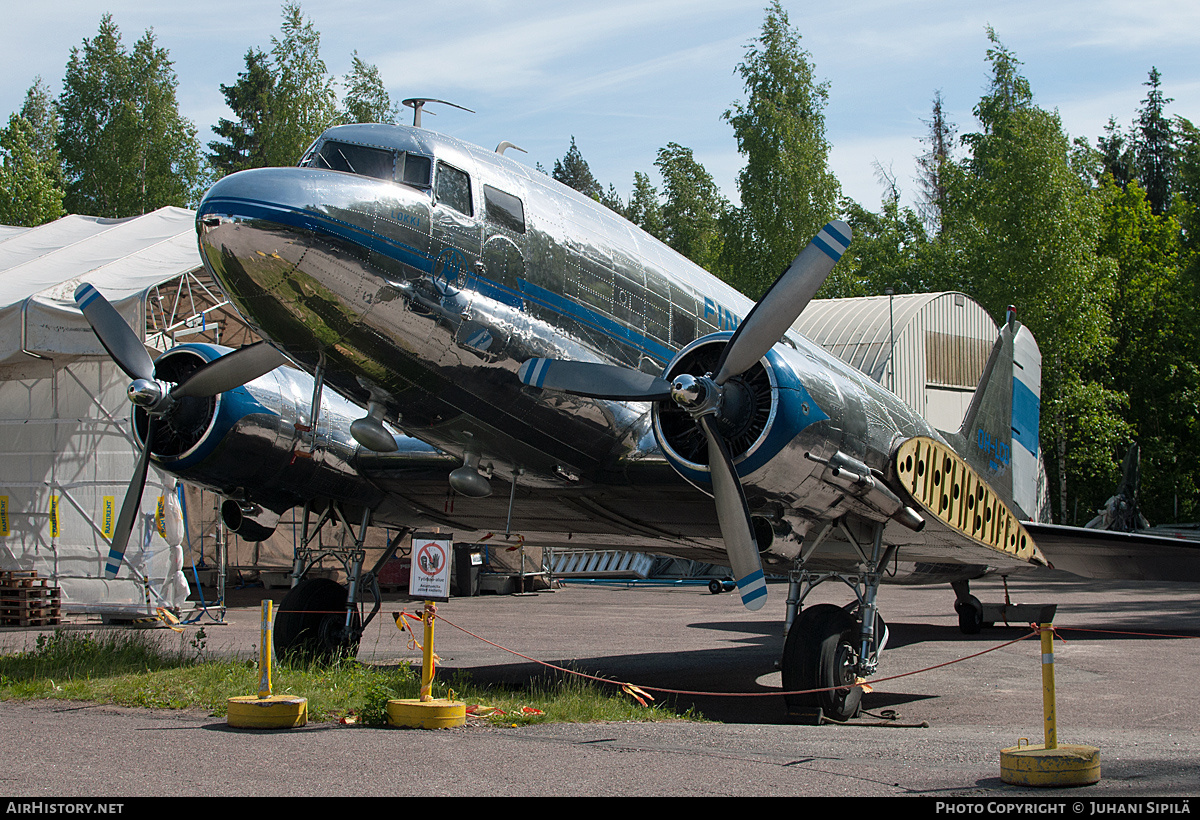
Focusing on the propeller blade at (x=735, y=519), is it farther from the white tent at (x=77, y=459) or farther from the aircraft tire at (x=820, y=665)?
the white tent at (x=77, y=459)

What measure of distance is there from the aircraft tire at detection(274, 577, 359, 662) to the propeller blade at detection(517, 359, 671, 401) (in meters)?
4.74

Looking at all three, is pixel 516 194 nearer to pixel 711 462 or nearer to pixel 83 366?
pixel 711 462

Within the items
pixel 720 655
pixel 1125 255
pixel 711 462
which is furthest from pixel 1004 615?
pixel 1125 255

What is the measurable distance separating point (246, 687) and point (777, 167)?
33.9 metres

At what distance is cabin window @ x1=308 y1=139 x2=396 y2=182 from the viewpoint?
347 inches

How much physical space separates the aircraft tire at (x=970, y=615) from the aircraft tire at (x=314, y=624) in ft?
36.5

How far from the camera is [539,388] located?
897 centimetres

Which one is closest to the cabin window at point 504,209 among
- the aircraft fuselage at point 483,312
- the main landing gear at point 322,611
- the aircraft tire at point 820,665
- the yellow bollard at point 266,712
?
the aircraft fuselage at point 483,312

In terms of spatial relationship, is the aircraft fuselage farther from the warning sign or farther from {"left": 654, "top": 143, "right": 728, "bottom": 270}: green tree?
{"left": 654, "top": 143, "right": 728, "bottom": 270}: green tree

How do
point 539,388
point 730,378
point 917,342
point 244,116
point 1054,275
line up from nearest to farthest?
point 730,378
point 539,388
point 917,342
point 1054,275
point 244,116

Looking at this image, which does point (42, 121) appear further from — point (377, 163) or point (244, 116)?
point (377, 163)

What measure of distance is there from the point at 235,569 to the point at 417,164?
21.3m

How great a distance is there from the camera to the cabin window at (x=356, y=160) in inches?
347

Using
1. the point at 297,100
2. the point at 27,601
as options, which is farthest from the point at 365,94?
the point at 27,601
